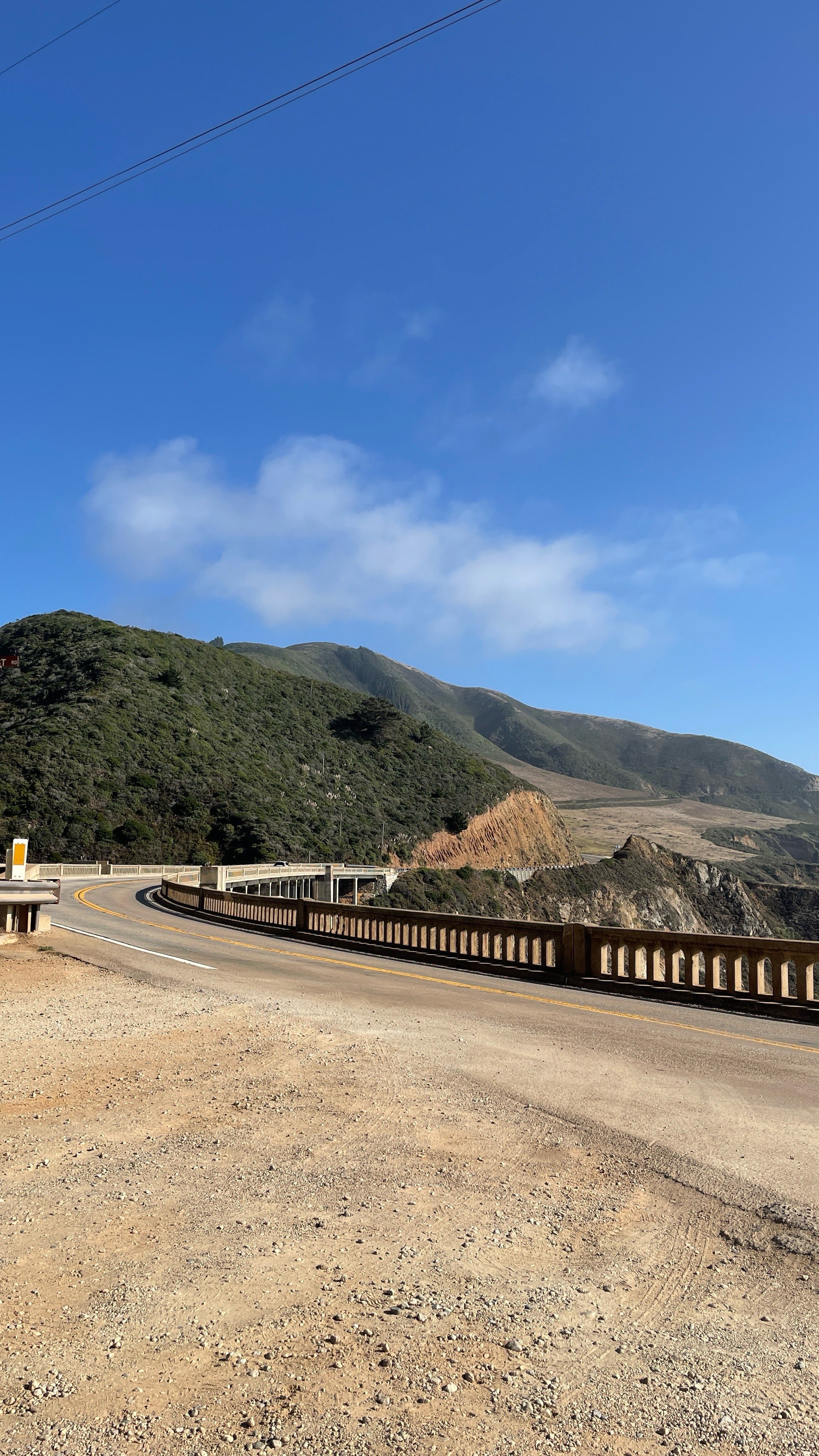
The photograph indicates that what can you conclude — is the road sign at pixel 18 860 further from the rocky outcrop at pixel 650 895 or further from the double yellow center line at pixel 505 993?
the rocky outcrop at pixel 650 895

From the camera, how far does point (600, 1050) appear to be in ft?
31.2

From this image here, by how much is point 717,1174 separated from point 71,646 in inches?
4145

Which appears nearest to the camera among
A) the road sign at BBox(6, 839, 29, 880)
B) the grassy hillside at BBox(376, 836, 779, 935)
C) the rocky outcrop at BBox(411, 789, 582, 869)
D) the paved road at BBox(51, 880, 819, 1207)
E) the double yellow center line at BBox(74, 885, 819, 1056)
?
the paved road at BBox(51, 880, 819, 1207)

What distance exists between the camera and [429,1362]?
3.42 metres

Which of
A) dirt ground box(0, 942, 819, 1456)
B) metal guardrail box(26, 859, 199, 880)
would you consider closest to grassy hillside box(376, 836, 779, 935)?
metal guardrail box(26, 859, 199, 880)

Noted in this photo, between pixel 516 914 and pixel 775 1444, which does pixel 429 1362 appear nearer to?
pixel 775 1444

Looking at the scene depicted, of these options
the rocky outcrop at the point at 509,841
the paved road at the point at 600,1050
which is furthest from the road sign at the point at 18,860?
the rocky outcrop at the point at 509,841

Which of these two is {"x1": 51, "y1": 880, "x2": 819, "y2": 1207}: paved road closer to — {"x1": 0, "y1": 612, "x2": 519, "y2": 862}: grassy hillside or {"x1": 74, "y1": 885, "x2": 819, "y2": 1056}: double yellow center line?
{"x1": 74, "y1": 885, "x2": 819, "y2": 1056}: double yellow center line

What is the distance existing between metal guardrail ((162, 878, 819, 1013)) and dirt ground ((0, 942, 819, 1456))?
6.33 meters

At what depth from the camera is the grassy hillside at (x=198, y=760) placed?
240ft

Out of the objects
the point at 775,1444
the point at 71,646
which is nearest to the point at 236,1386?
the point at 775,1444

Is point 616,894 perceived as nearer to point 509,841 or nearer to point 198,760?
point 509,841

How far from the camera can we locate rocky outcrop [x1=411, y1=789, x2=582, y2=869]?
95.1m

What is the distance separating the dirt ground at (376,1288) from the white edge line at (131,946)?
956 centimetres
